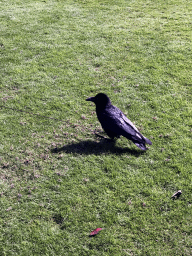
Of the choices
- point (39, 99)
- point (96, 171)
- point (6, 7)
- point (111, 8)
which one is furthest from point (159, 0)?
point (96, 171)

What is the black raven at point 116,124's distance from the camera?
166 inches

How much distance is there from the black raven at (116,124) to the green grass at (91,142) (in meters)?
0.28

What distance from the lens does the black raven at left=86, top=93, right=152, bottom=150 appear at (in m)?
4.22

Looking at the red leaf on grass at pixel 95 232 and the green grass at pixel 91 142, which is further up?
the green grass at pixel 91 142

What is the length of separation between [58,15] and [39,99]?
5.55m

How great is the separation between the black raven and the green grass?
0.90 feet

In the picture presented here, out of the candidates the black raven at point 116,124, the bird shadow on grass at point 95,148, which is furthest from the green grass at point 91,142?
the black raven at point 116,124

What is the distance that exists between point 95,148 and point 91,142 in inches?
6.9

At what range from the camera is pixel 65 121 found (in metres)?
5.07

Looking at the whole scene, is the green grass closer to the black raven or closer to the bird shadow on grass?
the bird shadow on grass

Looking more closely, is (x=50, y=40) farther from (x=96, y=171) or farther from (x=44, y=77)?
(x=96, y=171)

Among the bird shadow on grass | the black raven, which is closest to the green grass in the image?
the bird shadow on grass

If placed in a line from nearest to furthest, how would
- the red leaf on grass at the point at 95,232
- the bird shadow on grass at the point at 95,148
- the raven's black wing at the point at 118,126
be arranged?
the red leaf on grass at the point at 95,232 → the raven's black wing at the point at 118,126 → the bird shadow on grass at the point at 95,148

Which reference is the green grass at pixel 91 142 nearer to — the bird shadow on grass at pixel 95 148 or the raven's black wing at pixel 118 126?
the bird shadow on grass at pixel 95 148
